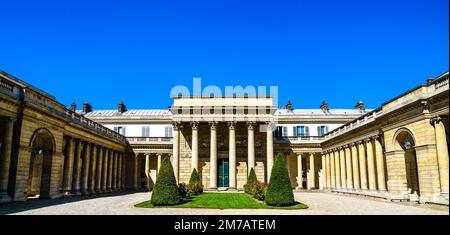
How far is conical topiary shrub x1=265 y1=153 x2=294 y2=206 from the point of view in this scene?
2334cm

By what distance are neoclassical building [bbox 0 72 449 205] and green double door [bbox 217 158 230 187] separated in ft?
0.51

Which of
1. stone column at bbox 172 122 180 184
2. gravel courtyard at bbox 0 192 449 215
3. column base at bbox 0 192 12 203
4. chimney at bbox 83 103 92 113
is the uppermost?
chimney at bbox 83 103 92 113

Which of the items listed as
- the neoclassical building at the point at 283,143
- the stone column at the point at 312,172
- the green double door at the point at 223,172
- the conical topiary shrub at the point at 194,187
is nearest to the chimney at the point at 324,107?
the neoclassical building at the point at 283,143

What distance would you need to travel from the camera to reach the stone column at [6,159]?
23.9m

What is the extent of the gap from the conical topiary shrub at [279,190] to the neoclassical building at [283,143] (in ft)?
34.9

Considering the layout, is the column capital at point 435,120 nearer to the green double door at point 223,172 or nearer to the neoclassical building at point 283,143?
the neoclassical building at point 283,143

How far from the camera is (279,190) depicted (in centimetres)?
2367

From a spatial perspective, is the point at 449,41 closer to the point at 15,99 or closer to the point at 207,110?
the point at 15,99

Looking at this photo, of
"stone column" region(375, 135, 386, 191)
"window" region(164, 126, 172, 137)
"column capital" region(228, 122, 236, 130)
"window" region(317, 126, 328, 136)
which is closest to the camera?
"stone column" region(375, 135, 386, 191)

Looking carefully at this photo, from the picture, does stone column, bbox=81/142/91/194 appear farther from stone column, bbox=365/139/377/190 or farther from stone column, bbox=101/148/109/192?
stone column, bbox=365/139/377/190

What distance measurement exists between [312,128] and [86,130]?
37061 mm

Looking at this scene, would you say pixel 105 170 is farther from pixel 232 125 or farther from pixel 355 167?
pixel 355 167

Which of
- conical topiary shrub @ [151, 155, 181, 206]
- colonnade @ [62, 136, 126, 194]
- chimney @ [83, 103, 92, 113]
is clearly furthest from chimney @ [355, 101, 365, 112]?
chimney @ [83, 103, 92, 113]
